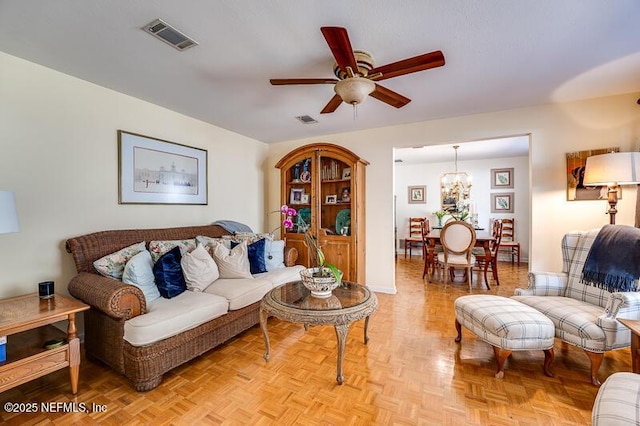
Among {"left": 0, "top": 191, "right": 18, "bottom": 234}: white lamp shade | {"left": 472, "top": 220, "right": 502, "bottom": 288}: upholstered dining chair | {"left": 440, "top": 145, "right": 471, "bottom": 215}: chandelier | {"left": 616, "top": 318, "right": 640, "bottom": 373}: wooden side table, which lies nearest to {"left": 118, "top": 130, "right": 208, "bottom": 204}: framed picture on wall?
{"left": 0, "top": 191, "right": 18, "bottom": 234}: white lamp shade

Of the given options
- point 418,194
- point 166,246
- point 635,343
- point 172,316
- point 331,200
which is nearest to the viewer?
point 635,343

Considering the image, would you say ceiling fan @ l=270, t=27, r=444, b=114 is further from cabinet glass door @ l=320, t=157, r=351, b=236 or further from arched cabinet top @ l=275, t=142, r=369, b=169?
cabinet glass door @ l=320, t=157, r=351, b=236

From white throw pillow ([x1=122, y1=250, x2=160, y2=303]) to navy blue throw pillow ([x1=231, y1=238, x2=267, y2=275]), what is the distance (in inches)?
38.0

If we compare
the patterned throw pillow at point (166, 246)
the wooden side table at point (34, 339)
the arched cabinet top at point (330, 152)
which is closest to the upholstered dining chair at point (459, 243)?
the arched cabinet top at point (330, 152)

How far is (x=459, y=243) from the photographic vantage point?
404 centimetres

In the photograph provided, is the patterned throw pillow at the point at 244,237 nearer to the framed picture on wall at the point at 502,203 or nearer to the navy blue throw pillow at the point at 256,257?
the navy blue throw pillow at the point at 256,257

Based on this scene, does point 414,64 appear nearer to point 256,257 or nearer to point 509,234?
point 256,257

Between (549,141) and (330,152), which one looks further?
(330,152)

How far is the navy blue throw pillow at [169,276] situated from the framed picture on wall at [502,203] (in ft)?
21.5

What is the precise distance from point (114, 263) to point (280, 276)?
1463mm

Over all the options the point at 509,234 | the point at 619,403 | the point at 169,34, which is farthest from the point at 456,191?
the point at 169,34

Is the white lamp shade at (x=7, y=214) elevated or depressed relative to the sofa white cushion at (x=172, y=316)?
elevated

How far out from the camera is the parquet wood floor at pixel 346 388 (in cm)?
155

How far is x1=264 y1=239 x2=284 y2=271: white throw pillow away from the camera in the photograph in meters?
3.22
